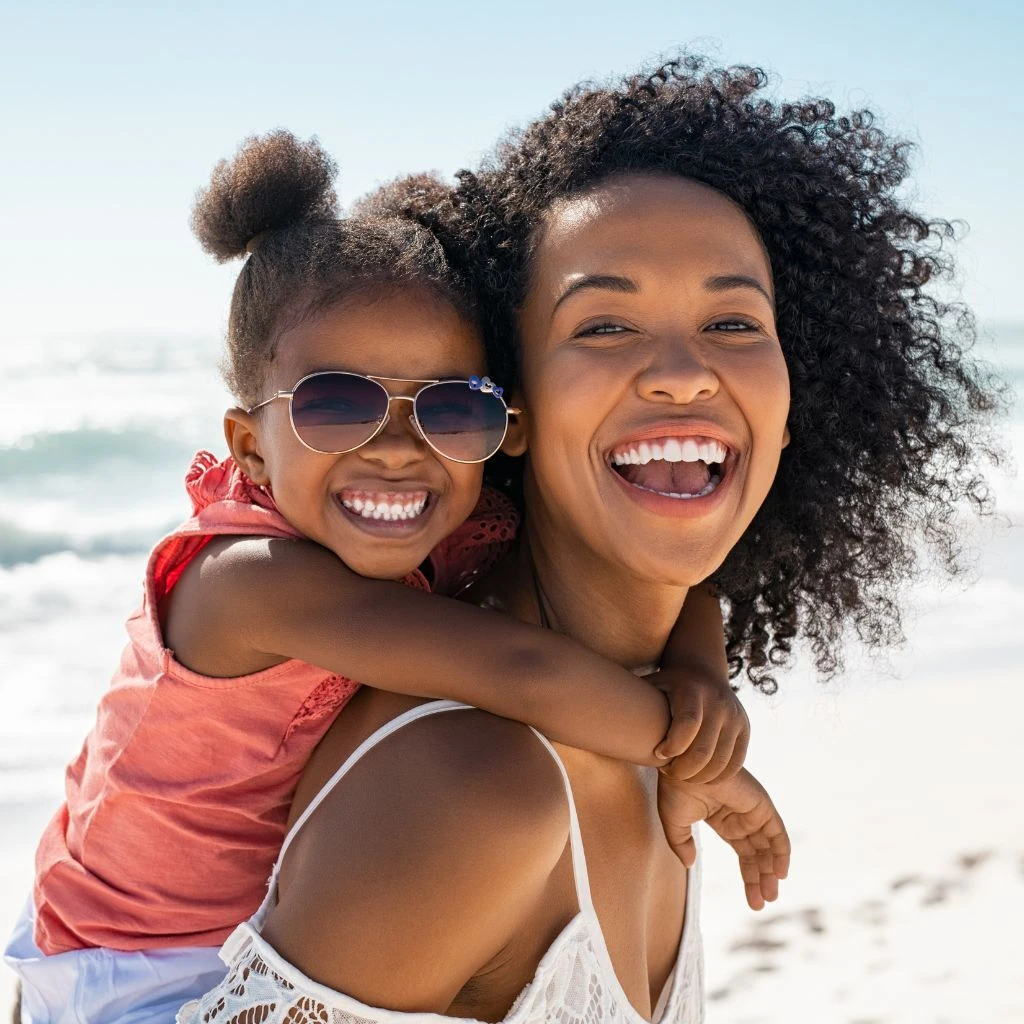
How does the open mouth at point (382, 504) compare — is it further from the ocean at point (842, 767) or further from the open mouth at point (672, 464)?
the ocean at point (842, 767)

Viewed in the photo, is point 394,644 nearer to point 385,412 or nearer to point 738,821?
point 385,412

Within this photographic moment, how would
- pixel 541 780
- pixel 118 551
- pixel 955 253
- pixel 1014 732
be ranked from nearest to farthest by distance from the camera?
pixel 541 780, pixel 955 253, pixel 1014 732, pixel 118 551

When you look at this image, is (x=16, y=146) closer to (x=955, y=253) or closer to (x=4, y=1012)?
(x=4, y=1012)

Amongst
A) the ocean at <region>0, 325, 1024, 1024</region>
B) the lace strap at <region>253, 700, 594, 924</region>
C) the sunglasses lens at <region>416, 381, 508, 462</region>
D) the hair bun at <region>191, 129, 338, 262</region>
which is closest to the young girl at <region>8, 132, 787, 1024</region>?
the sunglasses lens at <region>416, 381, 508, 462</region>

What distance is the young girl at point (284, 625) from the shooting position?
248 centimetres

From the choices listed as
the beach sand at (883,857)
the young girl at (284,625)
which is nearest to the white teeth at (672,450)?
the young girl at (284,625)

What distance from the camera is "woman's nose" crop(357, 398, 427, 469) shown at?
2562mm

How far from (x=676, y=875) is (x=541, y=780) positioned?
896mm

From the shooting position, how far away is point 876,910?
613 cm

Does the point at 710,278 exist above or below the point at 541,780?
above

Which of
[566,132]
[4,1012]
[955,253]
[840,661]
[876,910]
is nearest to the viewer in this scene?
[566,132]

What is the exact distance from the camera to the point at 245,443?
110 inches

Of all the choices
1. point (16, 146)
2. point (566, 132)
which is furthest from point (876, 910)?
point (16, 146)

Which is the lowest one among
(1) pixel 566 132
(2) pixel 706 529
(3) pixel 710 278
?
(2) pixel 706 529
